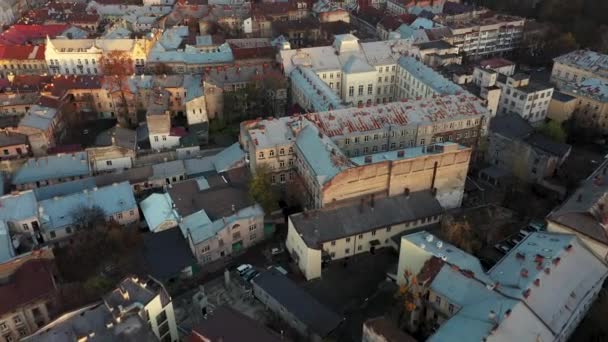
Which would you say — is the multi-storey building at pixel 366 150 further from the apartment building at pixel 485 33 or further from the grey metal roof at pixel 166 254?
the apartment building at pixel 485 33

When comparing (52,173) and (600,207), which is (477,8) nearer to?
(600,207)

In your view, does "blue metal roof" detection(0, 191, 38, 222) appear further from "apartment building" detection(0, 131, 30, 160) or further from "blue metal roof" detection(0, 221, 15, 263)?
"apartment building" detection(0, 131, 30, 160)

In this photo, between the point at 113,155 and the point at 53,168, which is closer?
the point at 53,168

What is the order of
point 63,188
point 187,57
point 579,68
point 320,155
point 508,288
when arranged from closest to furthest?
point 508,288 < point 320,155 < point 63,188 < point 579,68 < point 187,57

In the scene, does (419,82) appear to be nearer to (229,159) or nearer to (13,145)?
(229,159)

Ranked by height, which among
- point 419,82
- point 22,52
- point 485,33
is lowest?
point 419,82

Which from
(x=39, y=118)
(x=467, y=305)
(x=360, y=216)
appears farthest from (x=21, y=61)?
(x=467, y=305)
